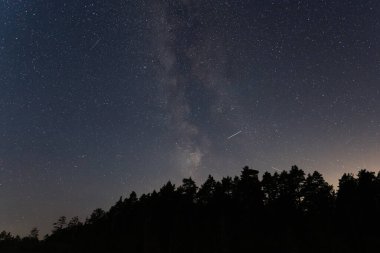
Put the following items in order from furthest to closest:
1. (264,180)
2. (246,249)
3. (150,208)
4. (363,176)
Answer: (150,208)
(264,180)
(363,176)
(246,249)

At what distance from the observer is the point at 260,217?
200 feet

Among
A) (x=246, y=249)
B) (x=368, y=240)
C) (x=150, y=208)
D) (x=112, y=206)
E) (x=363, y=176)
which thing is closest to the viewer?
(x=368, y=240)

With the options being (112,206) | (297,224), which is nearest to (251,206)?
(297,224)

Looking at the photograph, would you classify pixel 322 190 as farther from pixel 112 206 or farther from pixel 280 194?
pixel 112 206

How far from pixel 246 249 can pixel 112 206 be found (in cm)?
5248

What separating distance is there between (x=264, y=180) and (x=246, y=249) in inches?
627

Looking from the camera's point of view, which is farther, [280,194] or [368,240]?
[280,194]

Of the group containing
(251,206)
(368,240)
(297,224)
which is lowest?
(368,240)

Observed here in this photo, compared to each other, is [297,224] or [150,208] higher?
[150,208]

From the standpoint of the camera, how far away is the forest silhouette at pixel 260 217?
52.9 meters

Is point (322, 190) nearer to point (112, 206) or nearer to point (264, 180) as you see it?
point (264, 180)

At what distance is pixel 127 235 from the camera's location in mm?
74125

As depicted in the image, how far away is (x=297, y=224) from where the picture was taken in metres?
56.2

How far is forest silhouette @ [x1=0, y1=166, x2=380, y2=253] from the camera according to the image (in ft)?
174
